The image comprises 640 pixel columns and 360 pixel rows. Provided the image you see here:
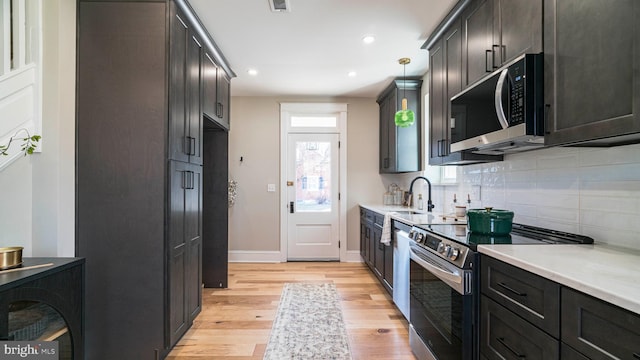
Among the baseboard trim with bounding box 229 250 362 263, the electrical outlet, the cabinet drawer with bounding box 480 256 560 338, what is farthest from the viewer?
the baseboard trim with bounding box 229 250 362 263

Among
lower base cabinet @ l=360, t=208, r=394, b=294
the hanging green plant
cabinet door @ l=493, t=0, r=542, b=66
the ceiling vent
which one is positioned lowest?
lower base cabinet @ l=360, t=208, r=394, b=294

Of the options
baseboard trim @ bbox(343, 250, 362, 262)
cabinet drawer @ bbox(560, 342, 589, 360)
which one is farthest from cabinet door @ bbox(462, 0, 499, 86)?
baseboard trim @ bbox(343, 250, 362, 262)

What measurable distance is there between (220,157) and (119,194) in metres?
1.64

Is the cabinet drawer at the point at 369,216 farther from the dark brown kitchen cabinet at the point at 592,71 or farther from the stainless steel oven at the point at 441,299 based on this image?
the dark brown kitchen cabinet at the point at 592,71

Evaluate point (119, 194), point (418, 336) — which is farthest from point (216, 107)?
point (418, 336)

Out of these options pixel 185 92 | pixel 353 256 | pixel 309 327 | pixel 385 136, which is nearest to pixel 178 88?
pixel 185 92

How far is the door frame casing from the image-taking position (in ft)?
15.7

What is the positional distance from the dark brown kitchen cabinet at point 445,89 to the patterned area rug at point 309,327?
68.0 inches

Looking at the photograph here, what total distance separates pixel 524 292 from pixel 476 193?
1.67 m

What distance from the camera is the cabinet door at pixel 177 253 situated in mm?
2111

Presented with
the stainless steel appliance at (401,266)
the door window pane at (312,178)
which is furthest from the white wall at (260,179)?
the stainless steel appliance at (401,266)

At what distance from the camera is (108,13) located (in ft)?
6.74

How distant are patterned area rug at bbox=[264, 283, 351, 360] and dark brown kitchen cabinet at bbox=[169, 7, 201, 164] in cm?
162

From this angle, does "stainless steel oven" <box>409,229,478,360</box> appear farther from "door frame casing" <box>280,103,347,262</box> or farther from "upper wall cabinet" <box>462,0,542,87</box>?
"door frame casing" <box>280,103,347,262</box>
